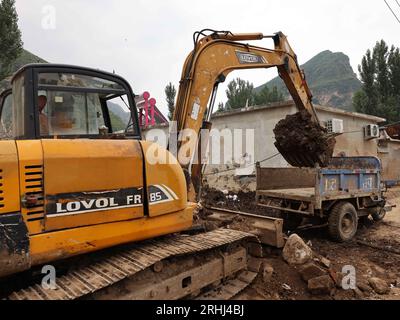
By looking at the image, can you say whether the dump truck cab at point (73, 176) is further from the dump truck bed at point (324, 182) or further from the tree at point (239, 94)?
the tree at point (239, 94)

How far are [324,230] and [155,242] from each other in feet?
15.4

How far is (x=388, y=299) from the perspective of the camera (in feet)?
14.7

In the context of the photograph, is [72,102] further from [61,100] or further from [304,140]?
[304,140]

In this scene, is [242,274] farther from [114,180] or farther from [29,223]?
[29,223]

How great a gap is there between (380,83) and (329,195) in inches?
1114

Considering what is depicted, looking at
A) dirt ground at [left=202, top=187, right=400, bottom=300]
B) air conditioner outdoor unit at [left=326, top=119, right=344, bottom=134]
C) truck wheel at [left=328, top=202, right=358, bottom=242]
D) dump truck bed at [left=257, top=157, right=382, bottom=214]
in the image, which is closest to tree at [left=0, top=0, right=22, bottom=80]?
dump truck bed at [left=257, top=157, right=382, bottom=214]

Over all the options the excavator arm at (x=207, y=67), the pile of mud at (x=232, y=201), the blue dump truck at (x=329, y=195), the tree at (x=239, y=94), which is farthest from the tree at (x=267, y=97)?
the excavator arm at (x=207, y=67)

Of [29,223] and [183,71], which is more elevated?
[183,71]

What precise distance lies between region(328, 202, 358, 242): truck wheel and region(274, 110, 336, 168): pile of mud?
3.18 ft

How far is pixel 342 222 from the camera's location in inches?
279

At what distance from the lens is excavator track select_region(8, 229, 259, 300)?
9.39 feet

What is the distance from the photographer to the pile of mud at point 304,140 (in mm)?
6824

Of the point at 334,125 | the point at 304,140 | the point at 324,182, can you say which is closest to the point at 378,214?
the point at 324,182
